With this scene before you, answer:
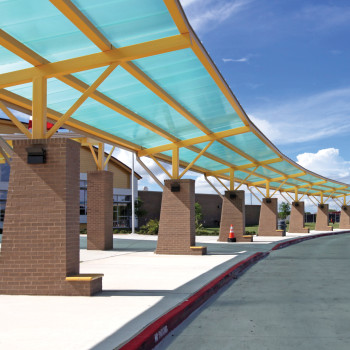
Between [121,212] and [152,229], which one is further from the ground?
[121,212]

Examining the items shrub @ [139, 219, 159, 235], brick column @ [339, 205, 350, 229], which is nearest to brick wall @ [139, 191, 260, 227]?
shrub @ [139, 219, 159, 235]

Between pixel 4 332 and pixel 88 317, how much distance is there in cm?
123

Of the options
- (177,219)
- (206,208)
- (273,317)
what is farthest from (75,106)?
(206,208)

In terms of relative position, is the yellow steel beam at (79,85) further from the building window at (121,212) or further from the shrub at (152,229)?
the building window at (121,212)

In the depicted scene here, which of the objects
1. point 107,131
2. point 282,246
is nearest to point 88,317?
point 107,131

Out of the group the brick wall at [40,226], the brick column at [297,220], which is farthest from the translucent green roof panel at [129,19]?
the brick column at [297,220]

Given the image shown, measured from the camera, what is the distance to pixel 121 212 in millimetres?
52469

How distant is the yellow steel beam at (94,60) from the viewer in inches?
375

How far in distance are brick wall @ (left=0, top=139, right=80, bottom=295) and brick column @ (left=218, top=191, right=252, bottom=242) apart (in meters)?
19.3

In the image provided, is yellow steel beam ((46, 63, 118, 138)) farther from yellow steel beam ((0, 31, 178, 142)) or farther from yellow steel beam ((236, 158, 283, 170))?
yellow steel beam ((236, 158, 283, 170))

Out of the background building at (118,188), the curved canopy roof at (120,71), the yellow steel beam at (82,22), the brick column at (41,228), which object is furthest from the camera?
the background building at (118,188)

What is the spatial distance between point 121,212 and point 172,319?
4610 cm

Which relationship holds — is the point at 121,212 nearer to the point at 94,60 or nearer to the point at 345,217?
the point at 345,217

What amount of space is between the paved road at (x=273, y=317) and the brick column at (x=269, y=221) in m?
24.8
